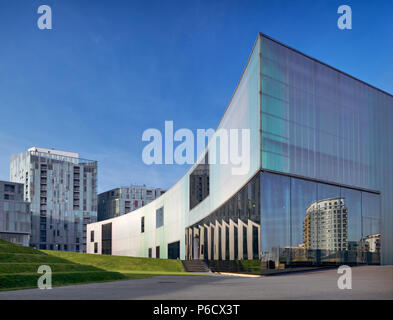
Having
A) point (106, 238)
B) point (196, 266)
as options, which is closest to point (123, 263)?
point (196, 266)

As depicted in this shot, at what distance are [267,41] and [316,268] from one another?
14.5 m

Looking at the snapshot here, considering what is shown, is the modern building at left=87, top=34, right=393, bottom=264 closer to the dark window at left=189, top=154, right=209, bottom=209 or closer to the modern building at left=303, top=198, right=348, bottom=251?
the modern building at left=303, top=198, right=348, bottom=251

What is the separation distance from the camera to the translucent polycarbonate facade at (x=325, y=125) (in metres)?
26.1

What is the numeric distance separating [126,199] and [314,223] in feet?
492

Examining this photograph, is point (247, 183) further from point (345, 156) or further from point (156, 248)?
point (156, 248)

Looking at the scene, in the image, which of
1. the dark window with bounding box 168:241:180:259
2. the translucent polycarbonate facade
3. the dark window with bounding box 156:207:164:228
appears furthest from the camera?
the dark window with bounding box 156:207:164:228

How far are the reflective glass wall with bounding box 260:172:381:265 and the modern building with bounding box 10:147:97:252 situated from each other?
12508cm

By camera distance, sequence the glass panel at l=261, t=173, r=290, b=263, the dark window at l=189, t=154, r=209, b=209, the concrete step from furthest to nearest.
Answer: the dark window at l=189, t=154, r=209, b=209, the concrete step, the glass panel at l=261, t=173, r=290, b=263

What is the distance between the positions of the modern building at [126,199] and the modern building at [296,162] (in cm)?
13435

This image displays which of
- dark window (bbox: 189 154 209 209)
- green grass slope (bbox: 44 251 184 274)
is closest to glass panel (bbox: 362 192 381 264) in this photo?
dark window (bbox: 189 154 209 209)

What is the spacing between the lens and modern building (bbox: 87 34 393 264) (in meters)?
25.7

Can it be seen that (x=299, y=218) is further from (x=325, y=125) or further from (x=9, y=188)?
(x=9, y=188)

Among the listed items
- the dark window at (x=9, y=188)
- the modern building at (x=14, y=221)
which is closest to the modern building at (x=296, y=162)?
the modern building at (x=14, y=221)

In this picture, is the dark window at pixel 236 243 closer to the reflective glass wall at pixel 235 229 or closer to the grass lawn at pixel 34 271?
the reflective glass wall at pixel 235 229
